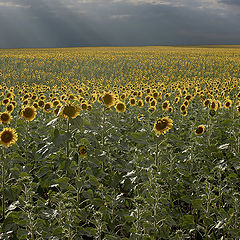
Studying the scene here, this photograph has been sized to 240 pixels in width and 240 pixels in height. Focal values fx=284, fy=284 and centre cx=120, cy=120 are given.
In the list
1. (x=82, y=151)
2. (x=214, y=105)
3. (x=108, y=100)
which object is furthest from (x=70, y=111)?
(x=214, y=105)

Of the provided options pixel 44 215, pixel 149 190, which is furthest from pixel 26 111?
pixel 149 190

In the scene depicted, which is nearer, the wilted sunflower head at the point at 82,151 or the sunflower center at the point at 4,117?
the wilted sunflower head at the point at 82,151

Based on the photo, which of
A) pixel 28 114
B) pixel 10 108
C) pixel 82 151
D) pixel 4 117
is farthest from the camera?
pixel 10 108

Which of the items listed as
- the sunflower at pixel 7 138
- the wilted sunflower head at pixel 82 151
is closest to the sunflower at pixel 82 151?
the wilted sunflower head at pixel 82 151

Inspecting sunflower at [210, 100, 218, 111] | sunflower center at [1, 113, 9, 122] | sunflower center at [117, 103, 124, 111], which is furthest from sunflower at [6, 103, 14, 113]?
sunflower at [210, 100, 218, 111]

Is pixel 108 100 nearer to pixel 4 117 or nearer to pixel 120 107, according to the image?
pixel 120 107

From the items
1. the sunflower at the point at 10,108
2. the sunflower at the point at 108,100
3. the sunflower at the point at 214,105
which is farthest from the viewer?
the sunflower at the point at 214,105

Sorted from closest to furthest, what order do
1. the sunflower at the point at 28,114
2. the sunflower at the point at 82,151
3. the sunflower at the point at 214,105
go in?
1. the sunflower at the point at 82,151
2. the sunflower at the point at 28,114
3. the sunflower at the point at 214,105

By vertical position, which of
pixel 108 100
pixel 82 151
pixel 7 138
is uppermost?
pixel 108 100

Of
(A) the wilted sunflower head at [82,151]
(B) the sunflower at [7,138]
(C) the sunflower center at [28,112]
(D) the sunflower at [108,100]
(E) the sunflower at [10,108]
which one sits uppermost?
(D) the sunflower at [108,100]

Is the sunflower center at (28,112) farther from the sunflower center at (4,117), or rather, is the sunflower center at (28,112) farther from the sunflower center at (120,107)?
the sunflower center at (120,107)

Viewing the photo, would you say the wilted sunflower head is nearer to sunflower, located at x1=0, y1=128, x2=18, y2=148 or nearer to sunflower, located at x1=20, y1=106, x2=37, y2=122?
sunflower, located at x1=0, y1=128, x2=18, y2=148

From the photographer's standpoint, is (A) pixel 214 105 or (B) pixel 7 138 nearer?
(B) pixel 7 138

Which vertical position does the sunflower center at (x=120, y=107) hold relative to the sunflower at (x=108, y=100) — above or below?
below
